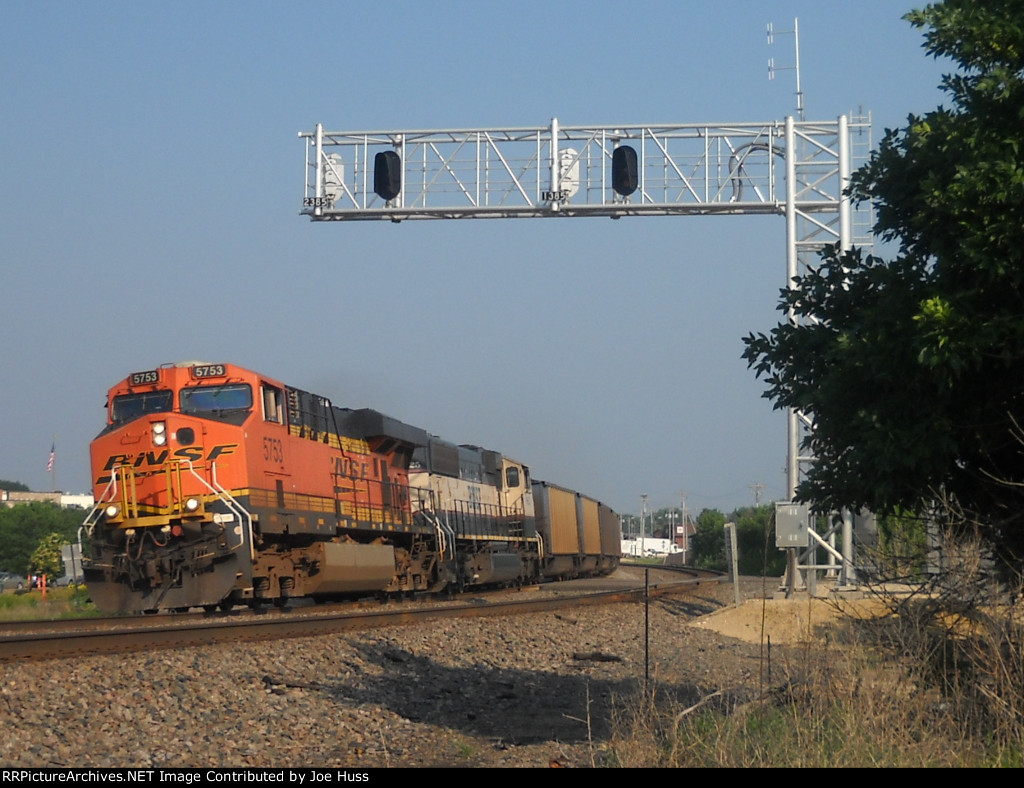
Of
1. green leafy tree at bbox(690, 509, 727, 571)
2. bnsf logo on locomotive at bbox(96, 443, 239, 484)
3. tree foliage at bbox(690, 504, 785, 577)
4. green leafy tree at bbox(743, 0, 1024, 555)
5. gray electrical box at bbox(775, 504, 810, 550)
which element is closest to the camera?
green leafy tree at bbox(743, 0, 1024, 555)

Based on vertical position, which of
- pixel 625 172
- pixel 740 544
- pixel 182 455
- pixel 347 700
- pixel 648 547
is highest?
pixel 625 172

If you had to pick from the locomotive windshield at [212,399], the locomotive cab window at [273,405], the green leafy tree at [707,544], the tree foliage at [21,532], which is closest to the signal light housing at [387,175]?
the locomotive cab window at [273,405]

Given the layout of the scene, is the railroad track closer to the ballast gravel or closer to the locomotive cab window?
the ballast gravel

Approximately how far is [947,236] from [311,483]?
559 inches

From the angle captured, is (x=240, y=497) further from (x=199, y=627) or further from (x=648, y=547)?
(x=648, y=547)

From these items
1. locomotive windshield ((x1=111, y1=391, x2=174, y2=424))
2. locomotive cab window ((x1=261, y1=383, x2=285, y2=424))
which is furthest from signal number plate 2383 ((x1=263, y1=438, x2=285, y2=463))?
locomotive windshield ((x1=111, y1=391, x2=174, y2=424))

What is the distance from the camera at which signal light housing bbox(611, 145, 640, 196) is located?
22.1 m

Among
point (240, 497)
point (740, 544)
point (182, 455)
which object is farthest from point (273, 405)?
point (740, 544)

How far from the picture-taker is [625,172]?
2214 centimetres

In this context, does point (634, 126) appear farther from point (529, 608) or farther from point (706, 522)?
point (706, 522)

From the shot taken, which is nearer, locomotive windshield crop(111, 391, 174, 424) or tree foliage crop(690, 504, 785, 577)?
locomotive windshield crop(111, 391, 174, 424)

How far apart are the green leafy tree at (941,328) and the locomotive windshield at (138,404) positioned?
39.4 ft

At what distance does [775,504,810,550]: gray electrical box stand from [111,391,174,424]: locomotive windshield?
11491 millimetres

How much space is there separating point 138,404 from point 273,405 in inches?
83.3
